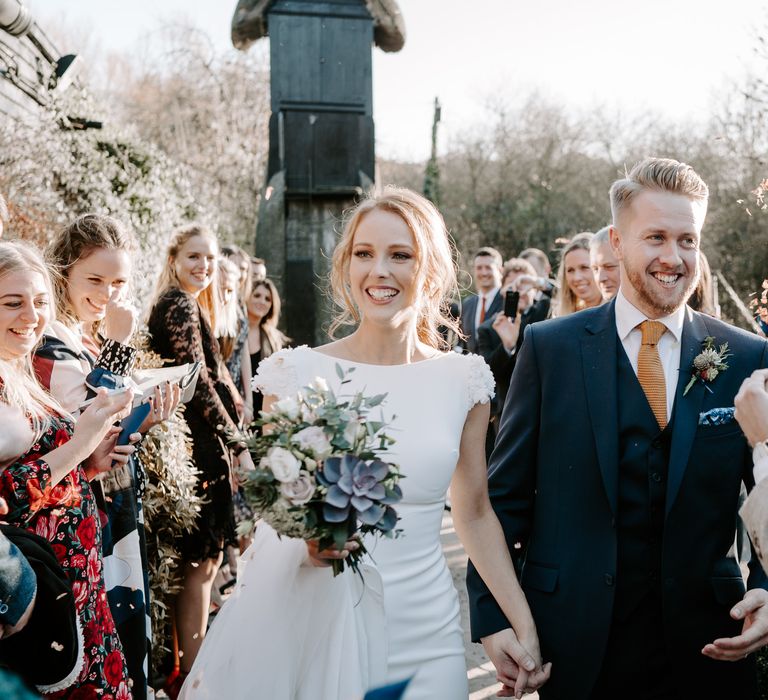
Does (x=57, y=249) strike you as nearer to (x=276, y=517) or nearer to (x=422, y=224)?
(x=422, y=224)

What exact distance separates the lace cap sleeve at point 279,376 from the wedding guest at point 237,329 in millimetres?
2941

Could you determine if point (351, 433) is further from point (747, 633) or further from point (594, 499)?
point (747, 633)

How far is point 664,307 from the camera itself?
7.94 ft

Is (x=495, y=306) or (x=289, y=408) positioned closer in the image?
(x=289, y=408)

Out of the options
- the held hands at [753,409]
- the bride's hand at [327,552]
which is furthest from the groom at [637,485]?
the bride's hand at [327,552]

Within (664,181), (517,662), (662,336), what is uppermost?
(664,181)

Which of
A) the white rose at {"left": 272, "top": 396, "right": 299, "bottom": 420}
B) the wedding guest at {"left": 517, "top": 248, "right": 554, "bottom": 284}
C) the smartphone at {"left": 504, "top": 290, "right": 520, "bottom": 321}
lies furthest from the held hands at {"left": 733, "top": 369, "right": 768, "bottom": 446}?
the wedding guest at {"left": 517, "top": 248, "right": 554, "bottom": 284}

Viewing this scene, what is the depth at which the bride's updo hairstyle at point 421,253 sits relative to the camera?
2.58 metres

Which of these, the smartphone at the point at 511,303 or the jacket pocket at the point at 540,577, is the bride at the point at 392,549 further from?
the smartphone at the point at 511,303

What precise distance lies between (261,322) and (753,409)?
18.0 ft

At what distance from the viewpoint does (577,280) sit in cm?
530

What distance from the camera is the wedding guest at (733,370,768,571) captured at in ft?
6.07

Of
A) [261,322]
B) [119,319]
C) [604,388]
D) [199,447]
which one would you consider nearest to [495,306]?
[261,322]

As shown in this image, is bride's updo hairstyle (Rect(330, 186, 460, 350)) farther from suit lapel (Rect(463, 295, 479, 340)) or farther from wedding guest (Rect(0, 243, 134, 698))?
suit lapel (Rect(463, 295, 479, 340))
